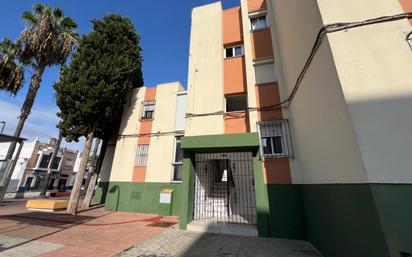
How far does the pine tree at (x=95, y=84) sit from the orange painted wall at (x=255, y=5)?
304 inches

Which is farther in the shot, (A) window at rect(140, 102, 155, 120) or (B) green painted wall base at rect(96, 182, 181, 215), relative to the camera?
(A) window at rect(140, 102, 155, 120)

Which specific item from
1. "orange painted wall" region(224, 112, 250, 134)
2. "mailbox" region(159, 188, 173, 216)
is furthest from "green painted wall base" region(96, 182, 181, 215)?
"orange painted wall" region(224, 112, 250, 134)

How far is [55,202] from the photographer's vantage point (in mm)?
10211

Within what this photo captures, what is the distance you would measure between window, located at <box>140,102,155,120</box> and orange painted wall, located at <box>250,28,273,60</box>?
726cm

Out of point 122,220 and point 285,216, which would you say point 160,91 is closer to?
point 122,220

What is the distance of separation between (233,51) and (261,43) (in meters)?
1.45

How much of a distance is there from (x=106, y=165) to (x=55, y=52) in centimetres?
850

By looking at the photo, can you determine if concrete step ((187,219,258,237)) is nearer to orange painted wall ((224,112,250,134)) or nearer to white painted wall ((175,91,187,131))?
orange painted wall ((224,112,250,134))

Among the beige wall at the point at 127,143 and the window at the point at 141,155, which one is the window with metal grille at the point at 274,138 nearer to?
the window at the point at 141,155

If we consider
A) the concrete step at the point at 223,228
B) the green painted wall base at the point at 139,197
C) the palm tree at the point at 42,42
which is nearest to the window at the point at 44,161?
the palm tree at the point at 42,42

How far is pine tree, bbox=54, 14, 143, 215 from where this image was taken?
10422 millimetres

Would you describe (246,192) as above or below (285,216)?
above

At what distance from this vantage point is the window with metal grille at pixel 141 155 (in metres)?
11.3

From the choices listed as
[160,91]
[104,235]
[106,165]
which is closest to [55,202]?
[106,165]
